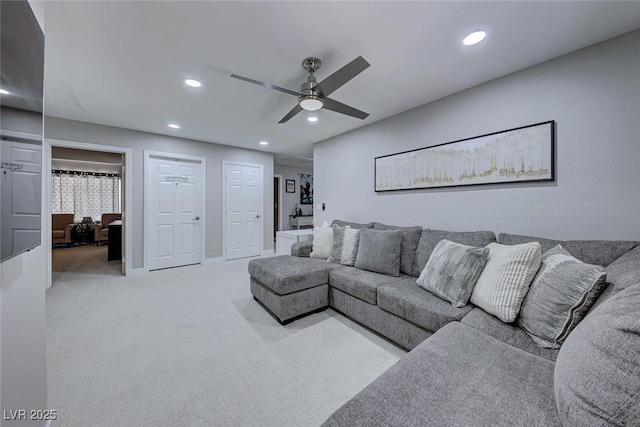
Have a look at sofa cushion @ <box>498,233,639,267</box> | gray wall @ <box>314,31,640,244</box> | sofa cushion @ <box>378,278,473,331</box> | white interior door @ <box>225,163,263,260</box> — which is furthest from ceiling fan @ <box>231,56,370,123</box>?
white interior door @ <box>225,163,263,260</box>

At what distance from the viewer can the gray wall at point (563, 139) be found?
1.72 m

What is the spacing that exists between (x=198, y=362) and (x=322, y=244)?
175cm

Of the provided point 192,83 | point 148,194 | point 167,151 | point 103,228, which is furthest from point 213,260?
point 103,228

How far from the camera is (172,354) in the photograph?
74.0 inches

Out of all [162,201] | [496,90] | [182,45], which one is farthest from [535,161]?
[162,201]

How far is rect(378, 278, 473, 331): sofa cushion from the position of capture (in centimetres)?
164

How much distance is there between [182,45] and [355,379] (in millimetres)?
2756

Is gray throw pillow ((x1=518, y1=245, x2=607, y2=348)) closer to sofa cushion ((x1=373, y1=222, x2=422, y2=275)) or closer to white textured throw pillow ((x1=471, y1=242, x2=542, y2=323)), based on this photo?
white textured throw pillow ((x1=471, y1=242, x2=542, y2=323))

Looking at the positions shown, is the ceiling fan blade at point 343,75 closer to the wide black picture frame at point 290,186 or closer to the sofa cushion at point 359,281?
the sofa cushion at point 359,281

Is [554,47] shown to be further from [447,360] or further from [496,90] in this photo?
[447,360]

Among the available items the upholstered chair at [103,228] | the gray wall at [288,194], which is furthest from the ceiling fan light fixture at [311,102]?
the upholstered chair at [103,228]

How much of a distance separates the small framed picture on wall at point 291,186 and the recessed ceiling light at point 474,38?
19.8 ft

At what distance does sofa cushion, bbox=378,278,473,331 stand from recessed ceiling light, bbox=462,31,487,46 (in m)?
1.94

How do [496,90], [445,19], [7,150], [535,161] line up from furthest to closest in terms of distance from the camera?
[496,90] → [535,161] → [445,19] → [7,150]
